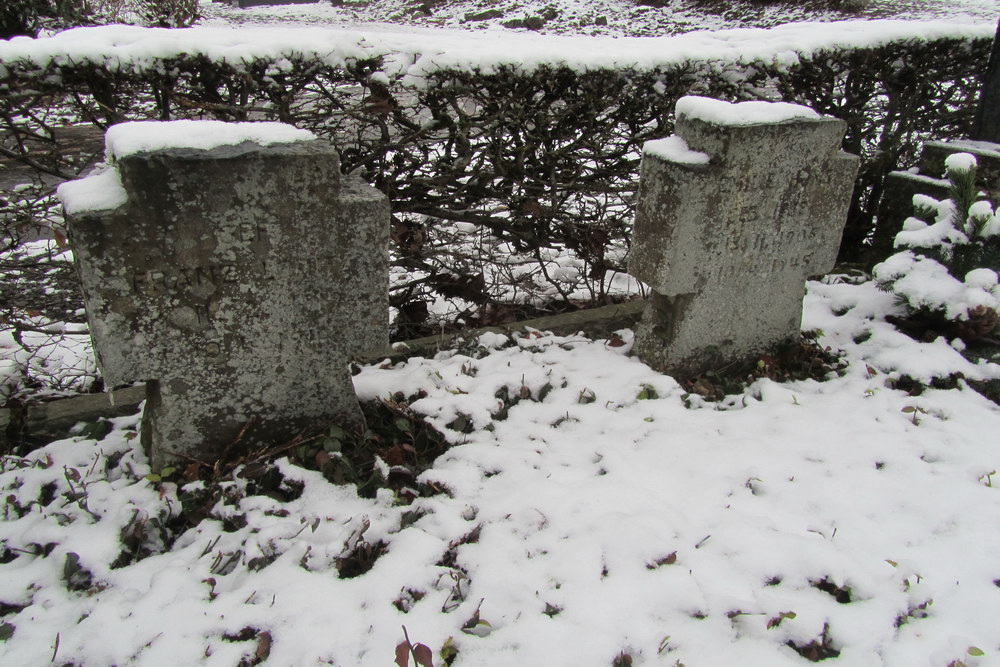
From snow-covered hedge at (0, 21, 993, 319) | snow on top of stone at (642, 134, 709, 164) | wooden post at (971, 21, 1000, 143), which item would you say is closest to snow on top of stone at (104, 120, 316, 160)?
snow-covered hedge at (0, 21, 993, 319)

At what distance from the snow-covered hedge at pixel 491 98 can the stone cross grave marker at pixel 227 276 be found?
876mm

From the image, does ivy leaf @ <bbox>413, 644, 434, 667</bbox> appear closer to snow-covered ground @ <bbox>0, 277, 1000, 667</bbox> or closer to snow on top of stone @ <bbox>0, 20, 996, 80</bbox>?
snow-covered ground @ <bbox>0, 277, 1000, 667</bbox>

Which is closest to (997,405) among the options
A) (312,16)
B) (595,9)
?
(595,9)

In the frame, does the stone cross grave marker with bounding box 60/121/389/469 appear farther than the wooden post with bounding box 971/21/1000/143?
No

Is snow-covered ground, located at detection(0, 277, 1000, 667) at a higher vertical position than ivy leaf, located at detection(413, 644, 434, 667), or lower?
lower

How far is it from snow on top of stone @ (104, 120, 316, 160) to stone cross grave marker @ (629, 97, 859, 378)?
158cm

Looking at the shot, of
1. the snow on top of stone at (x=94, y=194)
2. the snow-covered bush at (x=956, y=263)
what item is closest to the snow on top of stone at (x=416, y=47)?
the snow on top of stone at (x=94, y=194)

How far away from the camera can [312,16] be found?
21766 millimetres

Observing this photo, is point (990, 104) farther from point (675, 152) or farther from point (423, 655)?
point (423, 655)

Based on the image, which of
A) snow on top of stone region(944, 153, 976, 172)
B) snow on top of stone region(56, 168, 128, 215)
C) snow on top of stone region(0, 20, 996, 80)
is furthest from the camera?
snow on top of stone region(944, 153, 976, 172)

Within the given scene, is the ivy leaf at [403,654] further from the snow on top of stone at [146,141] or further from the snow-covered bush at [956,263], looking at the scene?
the snow-covered bush at [956,263]

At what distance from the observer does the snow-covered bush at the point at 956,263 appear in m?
3.26

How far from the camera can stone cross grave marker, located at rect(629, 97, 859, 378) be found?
285cm

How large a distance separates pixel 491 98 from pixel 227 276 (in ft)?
5.97
